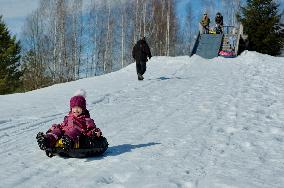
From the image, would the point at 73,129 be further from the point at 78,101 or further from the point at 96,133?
the point at 78,101

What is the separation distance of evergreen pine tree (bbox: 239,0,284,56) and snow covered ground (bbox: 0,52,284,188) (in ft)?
45.2

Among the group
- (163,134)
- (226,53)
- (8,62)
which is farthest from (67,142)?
(8,62)

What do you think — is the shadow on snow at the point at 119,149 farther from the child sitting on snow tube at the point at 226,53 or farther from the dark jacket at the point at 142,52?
the child sitting on snow tube at the point at 226,53

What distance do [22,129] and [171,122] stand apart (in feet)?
8.78

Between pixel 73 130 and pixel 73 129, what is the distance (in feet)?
0.09

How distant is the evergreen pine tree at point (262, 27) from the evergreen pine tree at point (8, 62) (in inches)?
801

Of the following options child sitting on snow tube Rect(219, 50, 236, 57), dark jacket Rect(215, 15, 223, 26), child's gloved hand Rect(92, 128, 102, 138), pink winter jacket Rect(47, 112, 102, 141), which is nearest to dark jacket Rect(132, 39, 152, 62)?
child sitting on snow tube Rect(219, 50, 236, 57)

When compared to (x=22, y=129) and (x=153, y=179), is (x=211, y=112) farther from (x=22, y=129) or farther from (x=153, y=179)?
(x=153, y=179)

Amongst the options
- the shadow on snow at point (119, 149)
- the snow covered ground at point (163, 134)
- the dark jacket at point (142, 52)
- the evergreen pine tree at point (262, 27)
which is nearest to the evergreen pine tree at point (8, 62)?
the evergreen pine tree at point (262, 27)

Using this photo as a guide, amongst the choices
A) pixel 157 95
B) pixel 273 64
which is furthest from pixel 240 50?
pixel 157 95

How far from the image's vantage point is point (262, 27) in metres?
29.2

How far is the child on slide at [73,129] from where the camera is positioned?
5734 mm

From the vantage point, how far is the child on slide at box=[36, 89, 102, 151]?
5.73 meters

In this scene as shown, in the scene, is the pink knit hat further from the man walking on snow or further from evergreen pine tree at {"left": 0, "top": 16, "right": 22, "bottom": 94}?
evergreen pine tree at {"left": 0, "top": 16, "right": 22, "bottom": 94}
